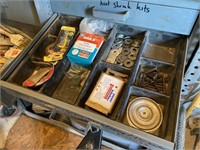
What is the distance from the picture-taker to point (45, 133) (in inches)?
33.6

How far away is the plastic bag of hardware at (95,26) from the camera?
743 millimetres

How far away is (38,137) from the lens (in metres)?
0.84

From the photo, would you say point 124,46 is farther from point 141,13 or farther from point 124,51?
point 141,13

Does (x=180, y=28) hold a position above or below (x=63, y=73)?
above

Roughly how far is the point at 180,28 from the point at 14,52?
739mm

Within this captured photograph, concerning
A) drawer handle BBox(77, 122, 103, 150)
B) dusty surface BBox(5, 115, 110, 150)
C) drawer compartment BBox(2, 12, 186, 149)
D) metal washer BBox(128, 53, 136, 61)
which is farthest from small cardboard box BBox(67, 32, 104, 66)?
dusty surface BBox(5, 115, 110, 150)

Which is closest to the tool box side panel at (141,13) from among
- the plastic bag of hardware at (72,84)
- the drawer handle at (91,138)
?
the plastic bag of hardware at (72,84)

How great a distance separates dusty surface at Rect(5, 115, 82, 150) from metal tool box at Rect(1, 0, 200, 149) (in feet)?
0.32

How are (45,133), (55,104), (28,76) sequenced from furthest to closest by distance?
1. (45,133)
2. (28,76)
3. (55,104)

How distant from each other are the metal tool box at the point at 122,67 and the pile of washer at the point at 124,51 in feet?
0.08

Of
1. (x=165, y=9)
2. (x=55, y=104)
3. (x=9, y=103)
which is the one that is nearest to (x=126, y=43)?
(x=165, y=9)

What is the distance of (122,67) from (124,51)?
99 mm

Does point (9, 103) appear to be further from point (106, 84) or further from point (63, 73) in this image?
point (106, 84)

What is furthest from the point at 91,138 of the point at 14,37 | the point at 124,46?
the point at 14,37
